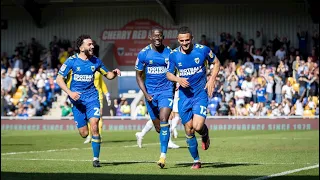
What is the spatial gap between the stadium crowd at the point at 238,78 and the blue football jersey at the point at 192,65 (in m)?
21.4

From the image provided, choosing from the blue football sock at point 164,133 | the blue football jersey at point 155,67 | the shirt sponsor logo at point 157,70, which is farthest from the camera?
the shirt sponsor logo at point 157,70

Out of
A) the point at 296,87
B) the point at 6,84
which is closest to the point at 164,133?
the point at 296,87

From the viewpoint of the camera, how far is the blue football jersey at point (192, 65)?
48.0 feet

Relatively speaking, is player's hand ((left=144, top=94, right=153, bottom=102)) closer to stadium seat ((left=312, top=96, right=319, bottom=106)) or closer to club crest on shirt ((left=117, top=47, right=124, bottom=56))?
stadium seat ((left=312, top=96, right=319, bottom=106))

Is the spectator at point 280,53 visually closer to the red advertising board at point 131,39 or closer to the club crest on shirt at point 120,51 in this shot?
the red advertising board at point 131,39

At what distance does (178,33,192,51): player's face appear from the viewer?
568 inches

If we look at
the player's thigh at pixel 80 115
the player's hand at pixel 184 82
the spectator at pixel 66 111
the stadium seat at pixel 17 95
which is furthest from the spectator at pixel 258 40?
the player's hand at pixel 184 82

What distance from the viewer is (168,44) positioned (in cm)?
4644

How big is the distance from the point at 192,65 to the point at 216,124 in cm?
2156

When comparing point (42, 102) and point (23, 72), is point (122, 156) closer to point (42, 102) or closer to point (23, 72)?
point (42, 102)

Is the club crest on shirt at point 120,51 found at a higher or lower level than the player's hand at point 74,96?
higher

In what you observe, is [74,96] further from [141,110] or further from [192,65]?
Result: [141,110]

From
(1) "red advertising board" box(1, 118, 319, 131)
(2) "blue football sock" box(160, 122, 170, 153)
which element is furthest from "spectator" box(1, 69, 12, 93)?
(2) "blue football sock" box(160, 122, 170, 153)

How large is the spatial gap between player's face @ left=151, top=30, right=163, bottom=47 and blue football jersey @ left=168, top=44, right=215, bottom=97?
1146mm
